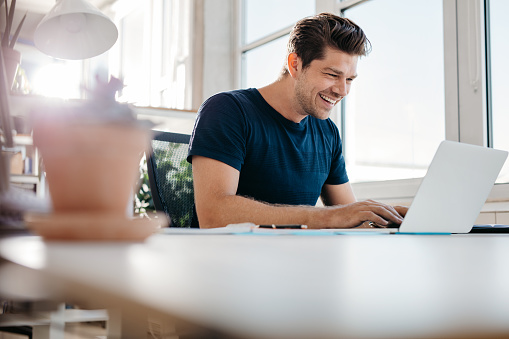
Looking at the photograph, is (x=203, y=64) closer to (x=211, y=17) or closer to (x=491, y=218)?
(x=211, y=17)

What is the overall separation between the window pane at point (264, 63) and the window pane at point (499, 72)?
1.53m

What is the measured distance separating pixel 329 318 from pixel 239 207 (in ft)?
4.02

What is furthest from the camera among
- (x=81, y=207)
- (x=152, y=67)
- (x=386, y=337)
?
(x=152, y=67)

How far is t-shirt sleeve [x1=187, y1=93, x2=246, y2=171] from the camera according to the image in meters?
1.53

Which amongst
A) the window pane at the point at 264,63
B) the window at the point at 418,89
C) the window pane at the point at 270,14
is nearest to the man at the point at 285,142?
the window at the point at 418,89

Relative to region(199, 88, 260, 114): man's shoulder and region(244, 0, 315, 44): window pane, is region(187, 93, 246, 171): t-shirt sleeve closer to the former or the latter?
region(199, 88, 260, 114): man's shoulder

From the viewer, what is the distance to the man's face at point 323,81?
71.5 inches

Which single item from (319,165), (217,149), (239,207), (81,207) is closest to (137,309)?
(81,207)

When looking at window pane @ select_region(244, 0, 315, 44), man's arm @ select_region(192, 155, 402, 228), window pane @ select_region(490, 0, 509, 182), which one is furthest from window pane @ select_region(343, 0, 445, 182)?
man's arm @ select_region(192, 155, 402, 228)

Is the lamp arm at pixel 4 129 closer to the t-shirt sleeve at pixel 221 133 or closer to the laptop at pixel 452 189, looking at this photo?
the laptop at pixel 452 189

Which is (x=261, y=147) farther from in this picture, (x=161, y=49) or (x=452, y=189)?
(x=161, y=49)

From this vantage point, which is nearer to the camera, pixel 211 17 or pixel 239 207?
pixel 239 207

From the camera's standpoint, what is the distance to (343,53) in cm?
184

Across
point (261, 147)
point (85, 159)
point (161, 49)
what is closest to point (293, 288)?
point (85, 159)
